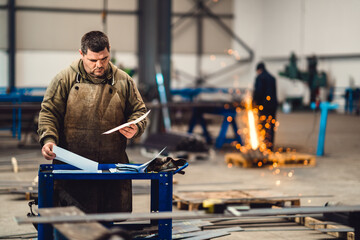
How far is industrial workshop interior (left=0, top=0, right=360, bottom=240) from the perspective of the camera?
3.51 metres

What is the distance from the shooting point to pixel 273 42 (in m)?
24.5

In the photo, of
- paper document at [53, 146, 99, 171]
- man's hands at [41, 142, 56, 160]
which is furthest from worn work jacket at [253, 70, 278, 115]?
man's hands at [41, 142, 56, 160]

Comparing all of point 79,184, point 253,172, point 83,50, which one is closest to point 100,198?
point 79,184

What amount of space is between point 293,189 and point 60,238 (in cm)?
443

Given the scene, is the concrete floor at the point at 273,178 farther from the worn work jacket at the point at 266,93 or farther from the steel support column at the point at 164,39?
the steel support column at the point at 164,39

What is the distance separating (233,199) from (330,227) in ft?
3.40

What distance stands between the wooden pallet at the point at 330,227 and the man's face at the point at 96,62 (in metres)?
2.54

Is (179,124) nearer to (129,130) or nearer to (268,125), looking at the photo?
(268,125)

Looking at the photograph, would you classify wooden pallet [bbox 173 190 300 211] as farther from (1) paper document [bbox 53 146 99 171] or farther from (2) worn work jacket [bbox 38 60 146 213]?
(1) paper document [bbox 53 146 99 171]

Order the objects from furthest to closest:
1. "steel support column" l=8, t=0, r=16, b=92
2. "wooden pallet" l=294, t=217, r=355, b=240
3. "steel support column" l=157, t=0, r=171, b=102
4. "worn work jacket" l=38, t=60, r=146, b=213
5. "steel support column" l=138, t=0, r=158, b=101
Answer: "steel support column" l=8, t=0, r=16, b=92 < "steel support column" l=138, t=0, r=158, b=101 < "steel support column" l=157, t=0, r=171, b=102 < "wooden pallet" l=294, t=217, r=355, b=240 < "worn work jacket" l=38, t=60, r=146, b=213

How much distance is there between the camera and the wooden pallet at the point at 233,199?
18.2ft

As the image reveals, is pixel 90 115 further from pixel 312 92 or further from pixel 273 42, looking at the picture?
pixel 273 42

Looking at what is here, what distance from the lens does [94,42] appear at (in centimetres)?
350

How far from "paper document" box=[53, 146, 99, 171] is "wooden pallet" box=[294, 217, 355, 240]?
2.39 meters
